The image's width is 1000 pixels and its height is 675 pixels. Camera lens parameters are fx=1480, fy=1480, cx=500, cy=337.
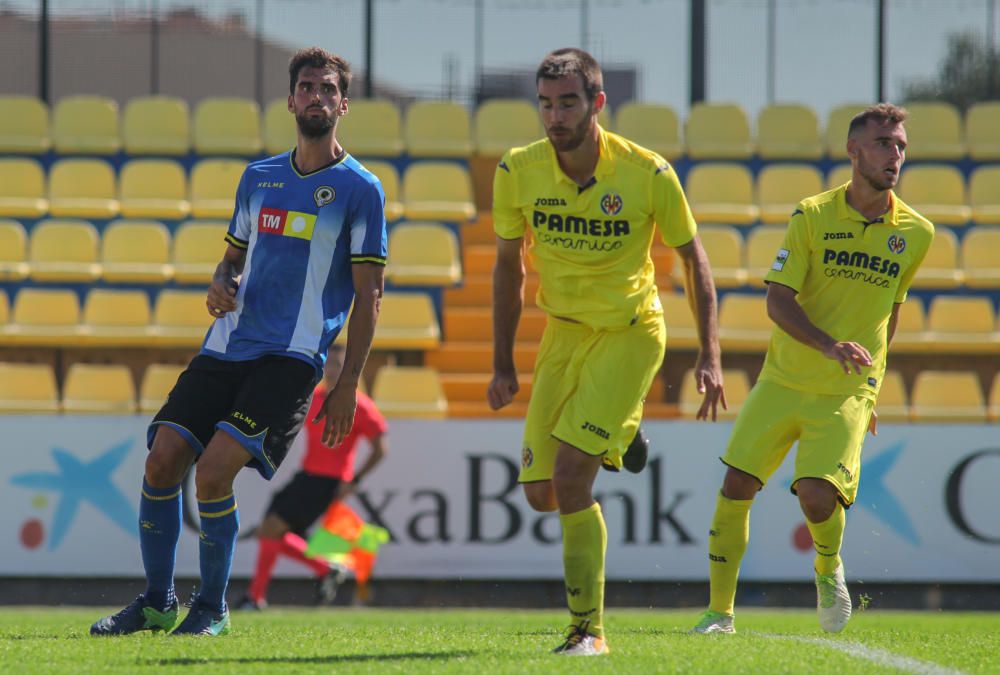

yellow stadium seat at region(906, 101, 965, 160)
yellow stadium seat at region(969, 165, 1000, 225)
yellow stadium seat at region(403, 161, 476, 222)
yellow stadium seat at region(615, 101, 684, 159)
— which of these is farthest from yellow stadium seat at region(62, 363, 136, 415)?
yellow stadium seat at region(906, 101, 965, 160)

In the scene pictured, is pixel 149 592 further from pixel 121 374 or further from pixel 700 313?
pixel 121 374

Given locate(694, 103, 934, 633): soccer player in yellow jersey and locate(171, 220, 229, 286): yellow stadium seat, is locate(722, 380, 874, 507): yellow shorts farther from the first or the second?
locate(171, 220, 229, 286): yellow stadium seat

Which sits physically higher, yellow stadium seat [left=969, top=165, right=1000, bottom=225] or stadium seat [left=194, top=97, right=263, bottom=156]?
stadium seat [left=194, top=97, right=263, bottom=156]

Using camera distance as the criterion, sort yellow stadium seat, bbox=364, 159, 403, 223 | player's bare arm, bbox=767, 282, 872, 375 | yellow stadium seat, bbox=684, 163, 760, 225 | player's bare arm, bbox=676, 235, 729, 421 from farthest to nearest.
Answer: yellow stadium seat, bbox=684, 163, 760, 225 → yellow stadium seat, bbox=364, 159, 403, 223 → player's bare arm, bbox=767, 282, 872, 375 → player's bare arm, bbox=676, 235, 729, 421

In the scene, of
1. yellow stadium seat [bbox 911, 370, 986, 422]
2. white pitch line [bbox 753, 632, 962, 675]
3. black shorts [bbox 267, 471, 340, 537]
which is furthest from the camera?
yellow stadium seat [bbox 911, 370, 986, 422]

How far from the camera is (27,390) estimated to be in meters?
13.2

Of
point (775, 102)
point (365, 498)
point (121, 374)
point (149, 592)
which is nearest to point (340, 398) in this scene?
point (149, 592)

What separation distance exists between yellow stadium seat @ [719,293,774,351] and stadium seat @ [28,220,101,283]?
618 cm

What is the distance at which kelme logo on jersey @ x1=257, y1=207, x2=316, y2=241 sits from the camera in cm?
625

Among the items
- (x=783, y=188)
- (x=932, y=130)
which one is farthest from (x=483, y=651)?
(x=932, y=130)

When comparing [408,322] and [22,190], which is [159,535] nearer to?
[408,322]

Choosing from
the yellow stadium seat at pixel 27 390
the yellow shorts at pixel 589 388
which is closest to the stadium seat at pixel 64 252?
the yellow stadium seat at pixel 27 390

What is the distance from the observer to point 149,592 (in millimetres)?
6395

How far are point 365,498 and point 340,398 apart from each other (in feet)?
19.1
